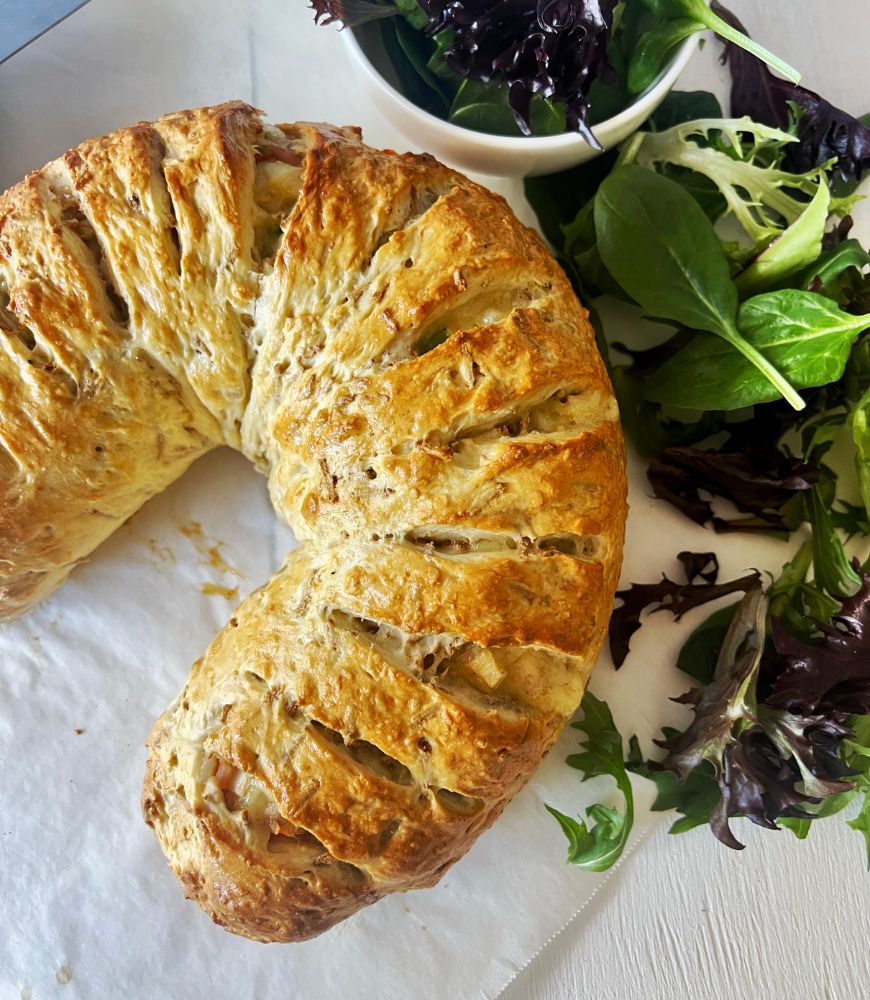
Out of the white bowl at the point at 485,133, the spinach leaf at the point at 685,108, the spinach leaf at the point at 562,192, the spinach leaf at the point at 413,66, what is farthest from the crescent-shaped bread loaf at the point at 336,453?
the spinach leaf at the point at 685,108

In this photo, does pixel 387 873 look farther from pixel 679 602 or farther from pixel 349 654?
pixel 679 602

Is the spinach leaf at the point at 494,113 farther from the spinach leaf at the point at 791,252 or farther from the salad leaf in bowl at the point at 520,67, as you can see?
the spinach leaf at the point at 791,252

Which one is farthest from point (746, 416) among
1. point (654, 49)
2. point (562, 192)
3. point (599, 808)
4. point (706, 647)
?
point (599, 808)

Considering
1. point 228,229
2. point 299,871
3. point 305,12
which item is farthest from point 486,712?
point 305,12

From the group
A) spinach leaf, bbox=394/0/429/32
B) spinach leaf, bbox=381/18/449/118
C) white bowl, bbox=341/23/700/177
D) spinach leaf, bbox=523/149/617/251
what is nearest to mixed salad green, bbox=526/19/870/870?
spinach leaf, bbox=523/149/617/251

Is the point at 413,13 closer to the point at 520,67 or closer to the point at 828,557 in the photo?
the point at 520,67
